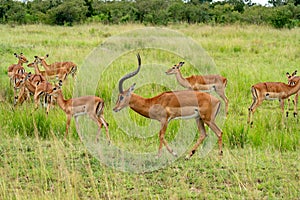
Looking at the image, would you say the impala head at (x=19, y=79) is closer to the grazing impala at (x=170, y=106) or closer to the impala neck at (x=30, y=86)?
the impala neck at (x=30, y=86)

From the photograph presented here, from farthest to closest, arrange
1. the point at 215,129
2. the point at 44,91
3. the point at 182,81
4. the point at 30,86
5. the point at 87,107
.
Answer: the point at 182,81 < the point at 30,86 < the point at 44,91 < the point at 87,107 < the point at 215,129

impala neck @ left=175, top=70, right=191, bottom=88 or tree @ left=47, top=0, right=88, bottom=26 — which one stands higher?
tree @ left=47, top=0, right=88, bottom=26

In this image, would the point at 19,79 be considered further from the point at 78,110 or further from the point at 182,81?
the point at 182,81

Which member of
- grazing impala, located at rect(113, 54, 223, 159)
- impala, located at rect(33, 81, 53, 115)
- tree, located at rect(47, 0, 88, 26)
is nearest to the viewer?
grazing impala, located at rect(113, 54, 223, 159)

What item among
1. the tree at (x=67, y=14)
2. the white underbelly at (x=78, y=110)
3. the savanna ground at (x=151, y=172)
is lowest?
the savanna ground at (x=151, y=172)

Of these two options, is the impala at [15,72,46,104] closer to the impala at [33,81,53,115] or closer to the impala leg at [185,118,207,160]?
the impala at [33,81,53,115]

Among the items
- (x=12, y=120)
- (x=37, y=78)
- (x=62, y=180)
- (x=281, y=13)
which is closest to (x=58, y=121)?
(x=12, y=120)

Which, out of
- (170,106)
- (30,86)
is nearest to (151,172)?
(170,106)

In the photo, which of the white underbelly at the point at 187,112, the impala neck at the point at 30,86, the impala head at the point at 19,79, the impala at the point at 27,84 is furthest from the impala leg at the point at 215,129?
the impala head at the point at 19,79

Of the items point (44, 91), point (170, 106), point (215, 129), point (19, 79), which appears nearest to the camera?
point (170, 106)

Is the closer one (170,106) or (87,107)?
(170,106)

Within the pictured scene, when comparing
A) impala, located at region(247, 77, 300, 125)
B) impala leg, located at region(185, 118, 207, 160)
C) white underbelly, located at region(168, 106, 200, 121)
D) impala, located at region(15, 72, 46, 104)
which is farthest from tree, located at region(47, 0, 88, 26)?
white underbelly, located at region(168, 106, 200, 121)

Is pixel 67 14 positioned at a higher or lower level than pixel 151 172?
higher

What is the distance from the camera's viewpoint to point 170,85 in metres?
6.93
